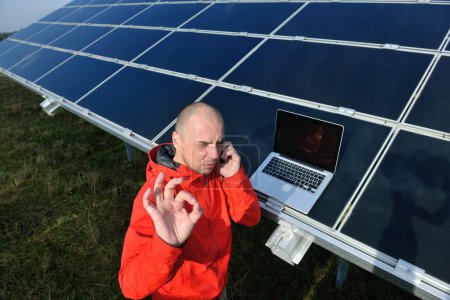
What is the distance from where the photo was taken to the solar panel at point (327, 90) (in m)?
2.34

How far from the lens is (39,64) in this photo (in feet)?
25.9

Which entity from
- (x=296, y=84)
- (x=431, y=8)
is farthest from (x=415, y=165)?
(x=431, y=8)

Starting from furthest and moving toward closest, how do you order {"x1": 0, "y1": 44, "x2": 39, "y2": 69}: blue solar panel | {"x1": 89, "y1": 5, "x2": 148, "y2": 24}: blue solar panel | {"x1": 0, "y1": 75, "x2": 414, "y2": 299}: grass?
{"x1": 0, "y1": 44, "x2": 39, "y2": 69}: blue solar panel
{"x1": 89, "y1": 5, "x2": 148, "y2": 24}: blue solar panel
{"x1": 0, "y1": 75, "x2": 414, "y2": 299}: grass

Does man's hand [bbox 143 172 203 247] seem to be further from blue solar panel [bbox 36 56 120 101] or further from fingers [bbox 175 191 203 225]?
blue solar panel [bbox 36 56 120 101]

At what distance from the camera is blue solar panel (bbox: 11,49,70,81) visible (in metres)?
7.33

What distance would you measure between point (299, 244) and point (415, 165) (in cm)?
118

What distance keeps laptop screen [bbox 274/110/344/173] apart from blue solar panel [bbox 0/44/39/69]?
30.1 feet

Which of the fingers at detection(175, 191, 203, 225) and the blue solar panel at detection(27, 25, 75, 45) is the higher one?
the fingers at detection(175, 191, 203, 225)

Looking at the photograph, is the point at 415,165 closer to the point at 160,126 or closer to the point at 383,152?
the point at 383,152

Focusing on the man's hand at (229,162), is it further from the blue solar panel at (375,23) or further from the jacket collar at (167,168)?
the blue solar panel at (375,23)

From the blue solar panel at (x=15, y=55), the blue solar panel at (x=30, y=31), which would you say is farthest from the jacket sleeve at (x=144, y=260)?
the blue solar panel at (x=30, y=31)

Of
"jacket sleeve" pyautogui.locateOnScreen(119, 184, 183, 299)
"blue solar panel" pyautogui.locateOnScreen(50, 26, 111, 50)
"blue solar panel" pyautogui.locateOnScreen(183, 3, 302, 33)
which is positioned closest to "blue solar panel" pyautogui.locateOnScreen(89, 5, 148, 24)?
"blue solar panel" pyautogui.locateOnScreen(50, 26, 111, 50)

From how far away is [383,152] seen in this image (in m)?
2.74

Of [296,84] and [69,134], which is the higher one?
[296,84]
